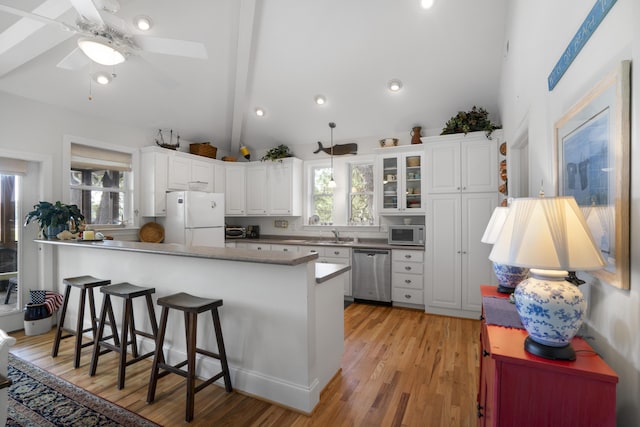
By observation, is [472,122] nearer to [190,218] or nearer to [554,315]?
[554,315]

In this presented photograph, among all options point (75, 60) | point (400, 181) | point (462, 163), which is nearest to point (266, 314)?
point (75, 60)

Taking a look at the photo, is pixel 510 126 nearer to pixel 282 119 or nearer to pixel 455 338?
pixel 455 338

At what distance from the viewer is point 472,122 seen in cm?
384

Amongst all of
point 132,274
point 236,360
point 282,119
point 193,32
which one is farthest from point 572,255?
point 282,119

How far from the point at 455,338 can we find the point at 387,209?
1.95 m

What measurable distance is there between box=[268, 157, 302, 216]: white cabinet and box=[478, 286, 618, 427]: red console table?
14.7ft

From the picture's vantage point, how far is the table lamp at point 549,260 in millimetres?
914

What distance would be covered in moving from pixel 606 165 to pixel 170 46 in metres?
2.74

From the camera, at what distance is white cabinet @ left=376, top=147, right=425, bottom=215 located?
4.35 m

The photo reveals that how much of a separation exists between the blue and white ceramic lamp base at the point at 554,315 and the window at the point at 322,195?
4375 mm

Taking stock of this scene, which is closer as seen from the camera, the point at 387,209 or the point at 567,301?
the point at 567,301

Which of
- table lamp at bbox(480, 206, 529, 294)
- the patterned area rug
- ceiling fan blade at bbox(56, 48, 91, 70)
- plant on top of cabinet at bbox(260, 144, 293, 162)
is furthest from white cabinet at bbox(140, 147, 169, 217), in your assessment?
table lamp at bbox(480, 206, 529, 294)

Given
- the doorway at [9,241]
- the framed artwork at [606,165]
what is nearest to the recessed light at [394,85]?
the framed artwork at [606,165]

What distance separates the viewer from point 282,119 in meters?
5.04
